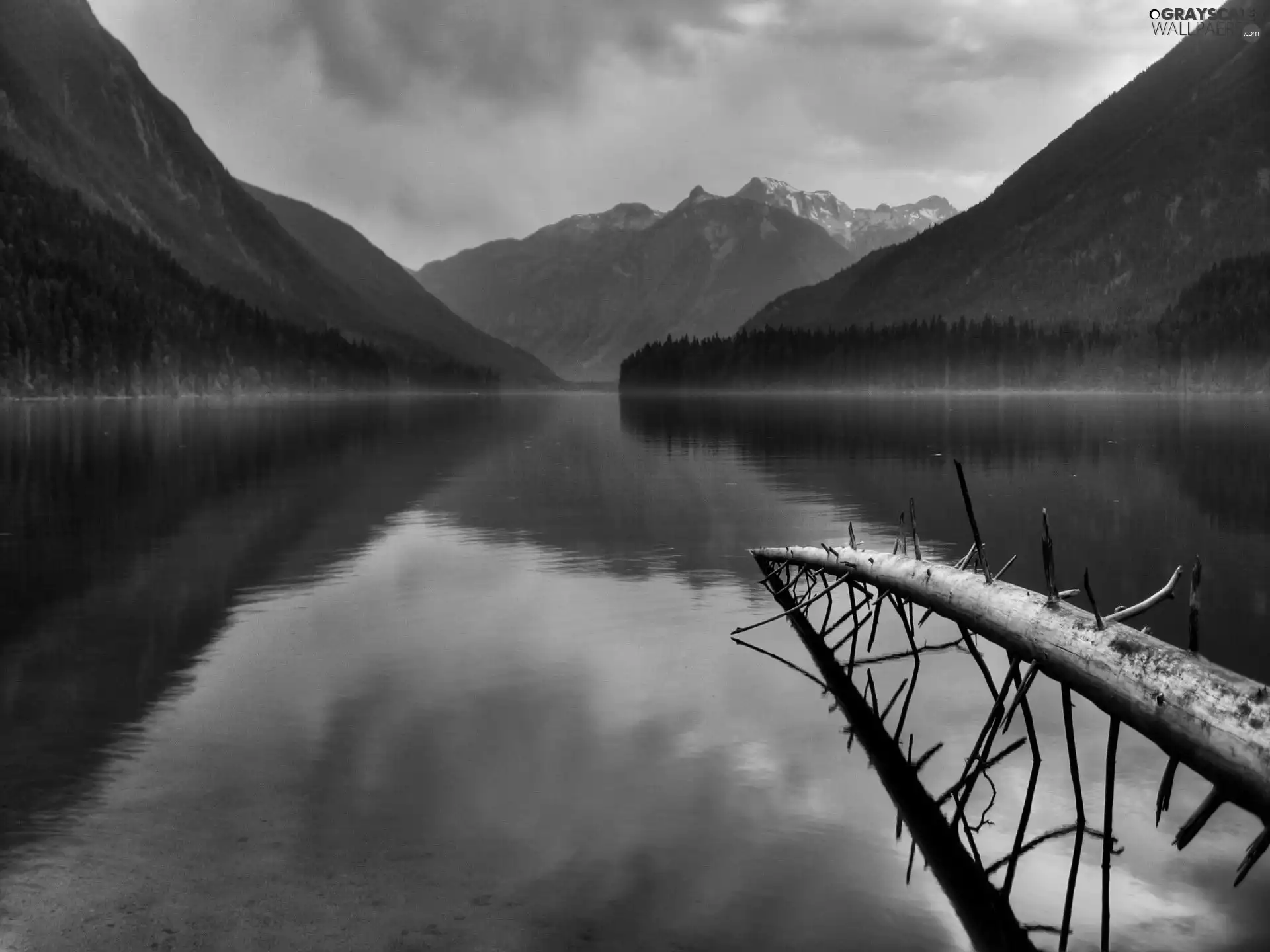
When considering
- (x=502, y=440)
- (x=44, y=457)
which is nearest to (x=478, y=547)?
(x=44, y=457)

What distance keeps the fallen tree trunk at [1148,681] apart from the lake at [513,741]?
989 millimetres

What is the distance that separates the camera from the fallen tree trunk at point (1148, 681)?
889cm

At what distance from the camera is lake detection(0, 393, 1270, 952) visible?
10.0 m

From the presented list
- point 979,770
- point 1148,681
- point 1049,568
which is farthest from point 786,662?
point 1148,681

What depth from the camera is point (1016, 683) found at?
16656mm

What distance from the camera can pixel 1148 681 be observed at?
10.3 metres

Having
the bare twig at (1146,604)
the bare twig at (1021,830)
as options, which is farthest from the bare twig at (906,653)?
the bare twig at (1146,604)

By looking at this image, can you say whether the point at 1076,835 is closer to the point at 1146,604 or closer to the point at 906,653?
the point at 1146,604

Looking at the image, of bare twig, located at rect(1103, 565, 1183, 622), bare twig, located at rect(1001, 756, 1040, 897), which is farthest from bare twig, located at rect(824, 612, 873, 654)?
bare twig, located at rect(1103, 565, 1183, 622)

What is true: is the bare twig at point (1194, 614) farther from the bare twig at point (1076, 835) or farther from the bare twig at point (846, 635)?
the bare twig at point (846, 635)

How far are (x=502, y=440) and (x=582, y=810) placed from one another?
80.5 metres

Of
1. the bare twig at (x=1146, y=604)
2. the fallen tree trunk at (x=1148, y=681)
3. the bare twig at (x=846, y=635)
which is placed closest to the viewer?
the fallen tree trunk at (x=1148, y=681)

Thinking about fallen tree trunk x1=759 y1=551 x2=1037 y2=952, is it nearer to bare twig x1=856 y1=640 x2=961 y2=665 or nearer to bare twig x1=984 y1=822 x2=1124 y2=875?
bare twig x1=984 y1=822 x2=1124 y2=875

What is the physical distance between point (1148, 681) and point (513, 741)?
7925 mm
